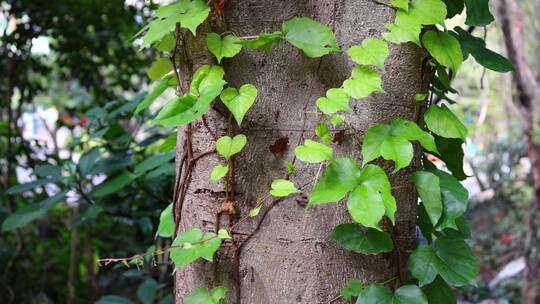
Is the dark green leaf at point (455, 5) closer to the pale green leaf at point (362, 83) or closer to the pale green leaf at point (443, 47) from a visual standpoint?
the pale green leaf at point (443, 47)

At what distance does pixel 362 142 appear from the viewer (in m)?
1.10

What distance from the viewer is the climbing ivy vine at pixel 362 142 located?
1034mm

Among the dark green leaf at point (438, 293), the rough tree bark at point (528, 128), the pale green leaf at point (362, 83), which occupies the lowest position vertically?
the rough tree bark at point (528, 128)

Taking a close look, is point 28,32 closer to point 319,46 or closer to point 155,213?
point 155,213

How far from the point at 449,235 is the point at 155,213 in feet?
4.76

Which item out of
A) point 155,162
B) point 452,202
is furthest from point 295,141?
point 155,162

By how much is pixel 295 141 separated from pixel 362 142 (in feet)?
0.42

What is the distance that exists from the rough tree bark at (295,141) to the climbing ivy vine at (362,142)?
0.07ft

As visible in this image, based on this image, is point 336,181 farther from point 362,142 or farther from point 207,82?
point 207,82

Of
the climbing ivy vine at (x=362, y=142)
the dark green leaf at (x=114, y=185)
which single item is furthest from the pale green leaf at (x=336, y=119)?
the dark green leaf at (x=114, y=185)

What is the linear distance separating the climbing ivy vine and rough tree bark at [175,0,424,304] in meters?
0.02

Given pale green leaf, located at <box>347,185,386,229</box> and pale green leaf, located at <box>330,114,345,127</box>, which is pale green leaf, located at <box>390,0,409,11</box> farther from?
pale green leaf, located at <box>347,185,386,229</box>

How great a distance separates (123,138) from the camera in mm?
2279

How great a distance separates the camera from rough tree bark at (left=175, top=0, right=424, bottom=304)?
1.11 m
